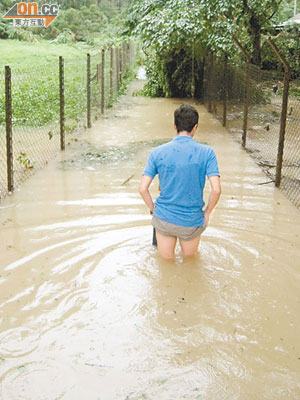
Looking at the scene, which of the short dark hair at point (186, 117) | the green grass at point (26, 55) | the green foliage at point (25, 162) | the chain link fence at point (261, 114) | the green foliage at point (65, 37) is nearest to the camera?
the short dark hair at point (186, 117)

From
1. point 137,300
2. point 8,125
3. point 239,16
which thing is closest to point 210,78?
point 239,16

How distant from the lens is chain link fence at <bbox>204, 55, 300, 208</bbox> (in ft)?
27.0

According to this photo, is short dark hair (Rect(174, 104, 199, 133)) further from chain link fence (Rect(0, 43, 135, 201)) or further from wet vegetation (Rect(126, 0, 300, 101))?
wet vegetation (Rect(126, 0, 300, 101))

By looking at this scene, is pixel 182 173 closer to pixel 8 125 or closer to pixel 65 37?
Answer: pixel 8 125

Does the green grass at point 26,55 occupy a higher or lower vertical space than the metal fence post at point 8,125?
higher

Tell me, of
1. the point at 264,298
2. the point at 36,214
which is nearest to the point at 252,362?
the point at 264,298

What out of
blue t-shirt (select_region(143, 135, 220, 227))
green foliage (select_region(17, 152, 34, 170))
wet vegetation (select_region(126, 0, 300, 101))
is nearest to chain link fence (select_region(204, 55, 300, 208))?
wet vegetation (select_region(126, 0, 300, 101))

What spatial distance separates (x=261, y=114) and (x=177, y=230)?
935 centimetres

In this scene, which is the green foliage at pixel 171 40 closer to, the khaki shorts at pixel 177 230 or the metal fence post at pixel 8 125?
the metal fence post at pixel 8 125

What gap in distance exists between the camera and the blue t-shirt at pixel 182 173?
4.43m

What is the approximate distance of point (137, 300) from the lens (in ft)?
14.3

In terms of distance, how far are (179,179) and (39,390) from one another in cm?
206

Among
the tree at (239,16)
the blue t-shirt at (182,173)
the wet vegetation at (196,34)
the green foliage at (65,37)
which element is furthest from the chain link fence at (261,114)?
the green foliage at (65,37)

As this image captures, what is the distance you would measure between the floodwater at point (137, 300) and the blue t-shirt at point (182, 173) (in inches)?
23.5
